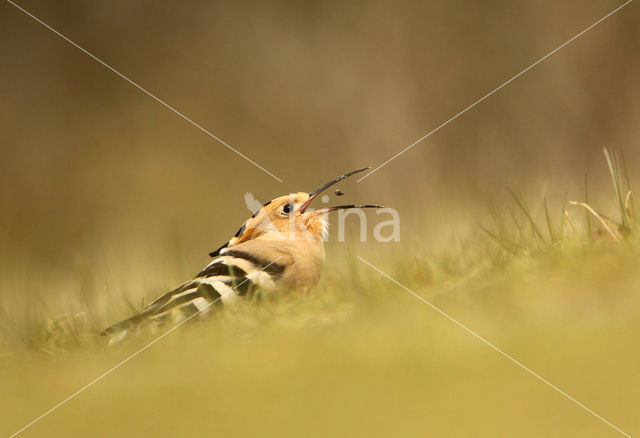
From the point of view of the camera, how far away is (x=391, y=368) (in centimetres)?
65

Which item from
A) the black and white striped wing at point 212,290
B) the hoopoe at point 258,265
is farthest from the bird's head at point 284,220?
the black and white striped wing at point 212,290

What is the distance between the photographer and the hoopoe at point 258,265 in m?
1.04

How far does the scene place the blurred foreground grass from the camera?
A: 1.98 feet

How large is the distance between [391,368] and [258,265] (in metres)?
0.61

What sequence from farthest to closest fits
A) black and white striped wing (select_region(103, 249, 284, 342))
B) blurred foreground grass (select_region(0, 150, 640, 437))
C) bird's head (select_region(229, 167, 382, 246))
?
bird's head (select_region(229, 167, 382, 246)) < black and white striped wing (select_region(103, 249, 284, 342)) < blurred foreground grass (select_region(0, 150, 640, 437))

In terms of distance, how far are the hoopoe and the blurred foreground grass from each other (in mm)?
190

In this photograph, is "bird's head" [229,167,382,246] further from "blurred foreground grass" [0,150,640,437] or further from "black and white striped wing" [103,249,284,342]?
"blurred foreground grass" [0,150,640,437]

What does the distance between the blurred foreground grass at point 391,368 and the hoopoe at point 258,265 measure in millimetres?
190

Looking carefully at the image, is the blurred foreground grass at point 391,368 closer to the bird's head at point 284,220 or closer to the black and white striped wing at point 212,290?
the black and white striped wing at point 212,290

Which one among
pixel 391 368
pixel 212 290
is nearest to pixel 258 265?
pixel 212 290

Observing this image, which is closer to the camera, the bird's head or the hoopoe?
the hoopoe

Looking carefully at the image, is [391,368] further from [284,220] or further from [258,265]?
[284,220]

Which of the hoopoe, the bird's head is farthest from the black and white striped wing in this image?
the bird's head

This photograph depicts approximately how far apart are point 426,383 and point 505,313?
115 millimetres
